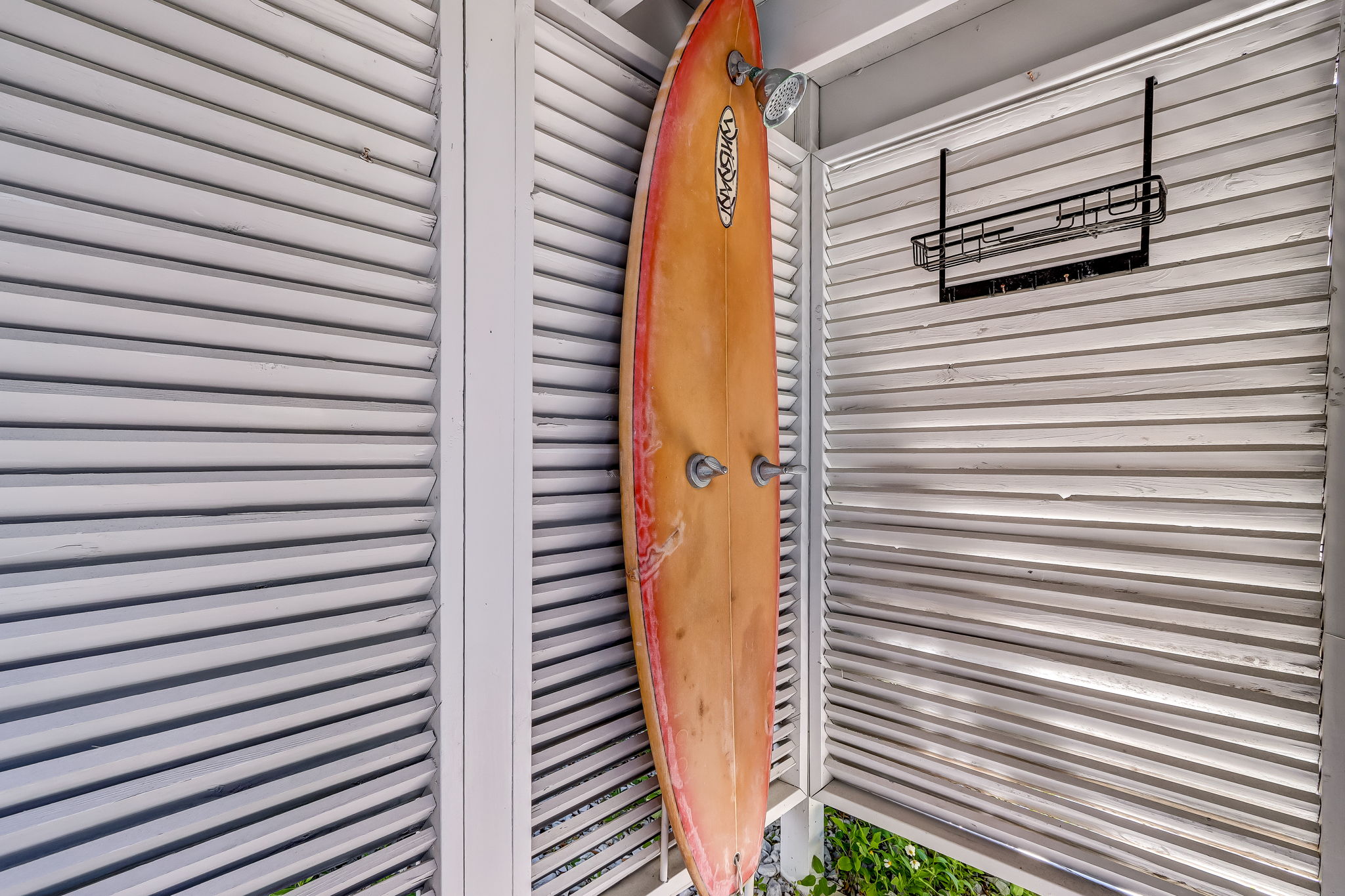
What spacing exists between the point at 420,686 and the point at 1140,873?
1639 millimetres

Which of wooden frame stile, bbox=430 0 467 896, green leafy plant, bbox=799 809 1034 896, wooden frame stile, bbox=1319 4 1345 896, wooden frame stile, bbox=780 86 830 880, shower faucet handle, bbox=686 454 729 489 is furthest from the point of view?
wooden frame stile, bbox=780 86 830 880

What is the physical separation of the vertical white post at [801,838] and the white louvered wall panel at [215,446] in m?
1.30

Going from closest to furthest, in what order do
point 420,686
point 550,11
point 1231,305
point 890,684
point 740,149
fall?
point 420,686 < point 550,11 < point 1231,305 < point 740,149 < point 890,684

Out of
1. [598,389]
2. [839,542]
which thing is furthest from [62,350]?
[839,542]

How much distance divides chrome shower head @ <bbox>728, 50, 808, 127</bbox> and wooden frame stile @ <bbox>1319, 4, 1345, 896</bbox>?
1012 millimetres

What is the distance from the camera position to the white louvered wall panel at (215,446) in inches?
24.9

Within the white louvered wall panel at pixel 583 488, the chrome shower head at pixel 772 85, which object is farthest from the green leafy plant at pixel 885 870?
the chrome shower head at pixel 772 85

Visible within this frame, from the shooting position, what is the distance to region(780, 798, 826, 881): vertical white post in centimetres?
179

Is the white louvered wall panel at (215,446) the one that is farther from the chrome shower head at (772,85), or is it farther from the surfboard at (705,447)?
the chrome shower head at (772,85)

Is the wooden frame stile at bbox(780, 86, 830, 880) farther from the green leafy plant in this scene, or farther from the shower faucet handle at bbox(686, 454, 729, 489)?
the shower faucet handle at bbox(686, 454, 729, 489)

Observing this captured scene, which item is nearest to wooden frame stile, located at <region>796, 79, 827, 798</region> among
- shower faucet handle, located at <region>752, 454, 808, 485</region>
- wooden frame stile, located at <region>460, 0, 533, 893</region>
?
shower faucet handle, located at <region>752, 454, 808, 485</region>

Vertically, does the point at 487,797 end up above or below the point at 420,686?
below

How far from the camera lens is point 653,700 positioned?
1.14 m

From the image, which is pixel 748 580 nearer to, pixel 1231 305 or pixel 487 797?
pixel 487 797
